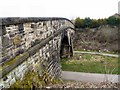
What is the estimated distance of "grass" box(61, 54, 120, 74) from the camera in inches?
707

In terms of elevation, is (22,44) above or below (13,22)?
below

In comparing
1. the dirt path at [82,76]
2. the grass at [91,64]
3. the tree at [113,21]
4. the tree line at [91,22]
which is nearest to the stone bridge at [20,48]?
the dirt path at [82,76]

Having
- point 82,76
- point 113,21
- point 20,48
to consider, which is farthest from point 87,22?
point 20,48

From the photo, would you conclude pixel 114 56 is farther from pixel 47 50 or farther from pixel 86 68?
pixel 47 50

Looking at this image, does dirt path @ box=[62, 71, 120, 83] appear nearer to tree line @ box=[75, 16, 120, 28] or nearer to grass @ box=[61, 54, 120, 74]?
grass @ box=[61, 54, 120, 74]

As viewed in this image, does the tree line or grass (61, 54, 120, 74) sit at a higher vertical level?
the tree line

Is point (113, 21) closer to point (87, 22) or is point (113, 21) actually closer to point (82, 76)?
point (87, 22)

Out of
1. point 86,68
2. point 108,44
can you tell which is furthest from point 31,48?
point 108,44

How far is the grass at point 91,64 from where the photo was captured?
18.0 meters

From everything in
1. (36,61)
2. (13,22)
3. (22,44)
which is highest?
(13,22)

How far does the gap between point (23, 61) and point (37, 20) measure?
2.06 metres

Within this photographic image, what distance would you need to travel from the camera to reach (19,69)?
6289 millimetres

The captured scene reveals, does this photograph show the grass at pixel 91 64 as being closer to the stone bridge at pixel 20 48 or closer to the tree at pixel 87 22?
the stone bridge at pixel 20 48

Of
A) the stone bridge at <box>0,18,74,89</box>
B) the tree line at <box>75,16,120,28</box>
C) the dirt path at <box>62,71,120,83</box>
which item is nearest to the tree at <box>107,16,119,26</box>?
the tree line at <box>75,16,120,28</box>
